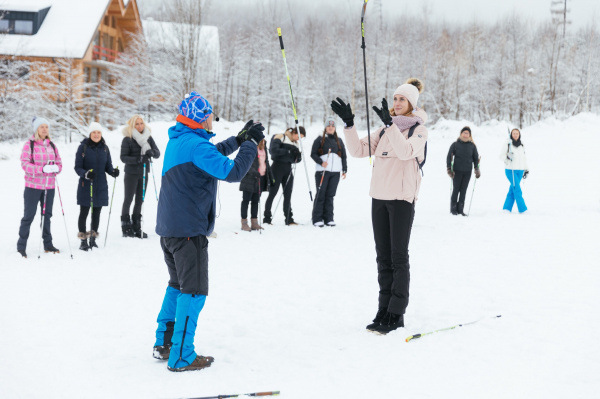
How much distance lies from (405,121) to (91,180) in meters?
4.94

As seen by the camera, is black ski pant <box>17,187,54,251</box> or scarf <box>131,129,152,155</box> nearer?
black ski pant <box>17,187,54,251</box>

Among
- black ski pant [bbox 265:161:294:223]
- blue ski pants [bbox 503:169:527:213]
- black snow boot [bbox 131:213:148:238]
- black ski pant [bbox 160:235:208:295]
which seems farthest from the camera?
blue ski pants [bbox 503:169:527:213]

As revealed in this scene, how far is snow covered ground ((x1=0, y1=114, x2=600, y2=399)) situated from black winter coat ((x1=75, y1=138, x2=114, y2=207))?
0.76 metres

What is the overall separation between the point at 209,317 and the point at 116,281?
1.73 m

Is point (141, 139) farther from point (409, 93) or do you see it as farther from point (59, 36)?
A: point (59, 36)

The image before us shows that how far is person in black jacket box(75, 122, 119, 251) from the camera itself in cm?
738

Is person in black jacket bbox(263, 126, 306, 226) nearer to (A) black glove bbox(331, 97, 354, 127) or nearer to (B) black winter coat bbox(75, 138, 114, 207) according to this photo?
(B) black winter coat bbox(75, 138, 114, 207)

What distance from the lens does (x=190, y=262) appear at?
351 centimetres

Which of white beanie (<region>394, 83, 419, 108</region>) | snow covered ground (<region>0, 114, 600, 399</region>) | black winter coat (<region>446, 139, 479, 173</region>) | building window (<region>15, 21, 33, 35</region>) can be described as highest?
building window (<region>15, 21, 33, 35</region>)

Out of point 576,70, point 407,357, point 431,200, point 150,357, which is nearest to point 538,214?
point 431,200

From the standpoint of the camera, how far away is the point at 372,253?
293 inches

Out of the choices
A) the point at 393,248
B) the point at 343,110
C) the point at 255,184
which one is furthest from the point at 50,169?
the point at 393,248

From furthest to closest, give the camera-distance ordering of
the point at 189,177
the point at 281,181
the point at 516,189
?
the point at 516,189 < the point at 281,181 < the point at 189,177

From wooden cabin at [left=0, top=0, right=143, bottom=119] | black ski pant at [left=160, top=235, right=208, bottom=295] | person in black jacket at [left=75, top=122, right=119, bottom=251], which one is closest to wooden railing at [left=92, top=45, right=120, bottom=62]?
wooden cabin at [left=0, top=0, right=143, bottom=119]
